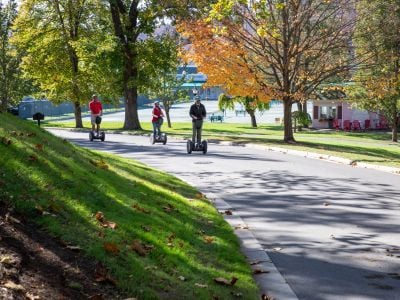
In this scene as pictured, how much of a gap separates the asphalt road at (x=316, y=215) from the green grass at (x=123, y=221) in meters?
0.74

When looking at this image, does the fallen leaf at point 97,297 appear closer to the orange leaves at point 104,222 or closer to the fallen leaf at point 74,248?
the fallen leaf at point 74,248

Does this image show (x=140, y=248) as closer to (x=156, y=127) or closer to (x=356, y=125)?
(x=156, y=127)

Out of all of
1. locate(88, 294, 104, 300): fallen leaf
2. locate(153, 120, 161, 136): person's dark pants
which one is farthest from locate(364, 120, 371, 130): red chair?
locate(88, 294, 104, 300): fallen leaf

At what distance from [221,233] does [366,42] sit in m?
23.1

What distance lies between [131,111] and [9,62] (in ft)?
33.9

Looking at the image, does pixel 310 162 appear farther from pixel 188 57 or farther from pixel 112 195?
pixel 112 195

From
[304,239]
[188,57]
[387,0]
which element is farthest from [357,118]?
[304,239]

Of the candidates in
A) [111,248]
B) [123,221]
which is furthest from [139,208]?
[111,248]

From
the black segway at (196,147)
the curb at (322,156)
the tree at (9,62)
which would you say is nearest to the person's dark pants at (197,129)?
the black segway at (196,147)

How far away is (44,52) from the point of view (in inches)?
1650

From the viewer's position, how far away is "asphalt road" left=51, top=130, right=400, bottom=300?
6.45 metres

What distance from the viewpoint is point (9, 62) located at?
42406 millimetres

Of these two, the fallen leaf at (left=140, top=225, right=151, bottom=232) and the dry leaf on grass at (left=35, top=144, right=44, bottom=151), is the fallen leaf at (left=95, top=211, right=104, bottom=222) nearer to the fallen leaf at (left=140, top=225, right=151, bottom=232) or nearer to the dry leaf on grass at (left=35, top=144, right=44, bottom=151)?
the fallen leaf at (left=140, top=225, right=151, bottom=232)

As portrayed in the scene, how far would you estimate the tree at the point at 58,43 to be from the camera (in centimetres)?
4150
